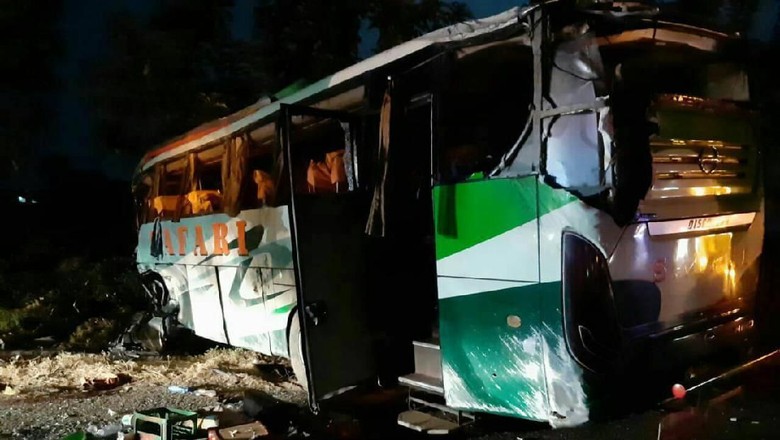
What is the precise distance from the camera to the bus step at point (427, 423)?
4.86 metres

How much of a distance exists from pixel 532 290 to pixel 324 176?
260cm

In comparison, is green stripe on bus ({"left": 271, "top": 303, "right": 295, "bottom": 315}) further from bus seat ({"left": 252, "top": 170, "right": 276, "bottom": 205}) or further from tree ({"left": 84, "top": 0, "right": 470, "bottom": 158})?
tree ({"left": 84, "top": 0, "right": 470, "bottom": 158})

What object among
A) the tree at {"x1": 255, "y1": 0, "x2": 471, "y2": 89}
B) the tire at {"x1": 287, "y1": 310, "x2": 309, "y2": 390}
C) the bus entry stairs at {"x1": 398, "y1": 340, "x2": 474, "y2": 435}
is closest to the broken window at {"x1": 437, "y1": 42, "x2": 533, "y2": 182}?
the bus entry stairs at {"x1": 398, "y1": 340, "x2": 474, "y2": 435}

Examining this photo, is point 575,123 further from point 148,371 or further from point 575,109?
point 148,371

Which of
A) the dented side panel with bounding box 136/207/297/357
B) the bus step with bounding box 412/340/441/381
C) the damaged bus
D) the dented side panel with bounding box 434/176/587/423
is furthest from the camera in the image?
the dented side panel with bounding box 136/207/297/357

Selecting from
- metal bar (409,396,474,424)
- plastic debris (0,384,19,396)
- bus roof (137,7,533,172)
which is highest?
bus roof (137,7,533,172)

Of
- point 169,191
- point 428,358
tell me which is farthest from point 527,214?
point 169,191

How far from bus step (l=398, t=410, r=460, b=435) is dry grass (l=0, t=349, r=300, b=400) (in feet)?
7.98

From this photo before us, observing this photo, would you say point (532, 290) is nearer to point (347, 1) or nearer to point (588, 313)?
point (588, 313)

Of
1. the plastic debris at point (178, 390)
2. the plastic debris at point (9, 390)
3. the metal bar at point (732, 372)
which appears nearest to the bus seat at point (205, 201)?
the plastic debris at point (178, 390)

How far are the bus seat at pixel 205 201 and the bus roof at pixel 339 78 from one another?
2.11 feet

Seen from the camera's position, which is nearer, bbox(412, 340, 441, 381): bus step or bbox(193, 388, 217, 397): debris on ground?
bbox(412, 340, 441, 381): bus step

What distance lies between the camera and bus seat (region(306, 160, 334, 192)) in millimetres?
6141

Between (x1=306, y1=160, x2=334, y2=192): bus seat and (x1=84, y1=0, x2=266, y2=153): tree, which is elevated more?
(x1=84, y1=0, x2=266, y2=153): tree
